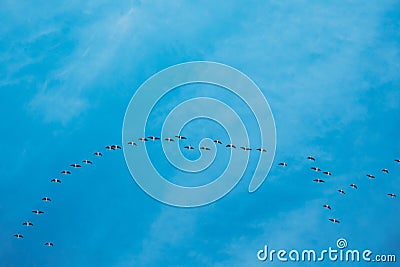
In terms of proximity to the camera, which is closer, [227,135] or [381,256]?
[381,256]

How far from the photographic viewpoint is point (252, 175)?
27.0 m

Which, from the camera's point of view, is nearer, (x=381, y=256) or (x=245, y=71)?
(x=381, y=256)

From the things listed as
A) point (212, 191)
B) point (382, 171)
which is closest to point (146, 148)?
point (212, 191)

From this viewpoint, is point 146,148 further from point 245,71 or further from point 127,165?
point 245,71

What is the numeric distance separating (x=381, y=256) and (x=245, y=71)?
9457mm

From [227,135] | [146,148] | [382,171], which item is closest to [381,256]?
[382,171]

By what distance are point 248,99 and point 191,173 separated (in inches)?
154

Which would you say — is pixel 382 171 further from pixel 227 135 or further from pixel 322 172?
pixel 227 135

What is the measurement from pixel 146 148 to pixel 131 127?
4.55 feet

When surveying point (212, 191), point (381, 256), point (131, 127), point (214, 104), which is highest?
point (214, 104)

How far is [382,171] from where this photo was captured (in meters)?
27.3

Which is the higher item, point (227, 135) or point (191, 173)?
point (227, 135)

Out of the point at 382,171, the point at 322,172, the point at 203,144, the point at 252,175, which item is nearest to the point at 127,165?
the point at 203,144

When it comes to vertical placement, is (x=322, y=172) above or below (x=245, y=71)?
below
